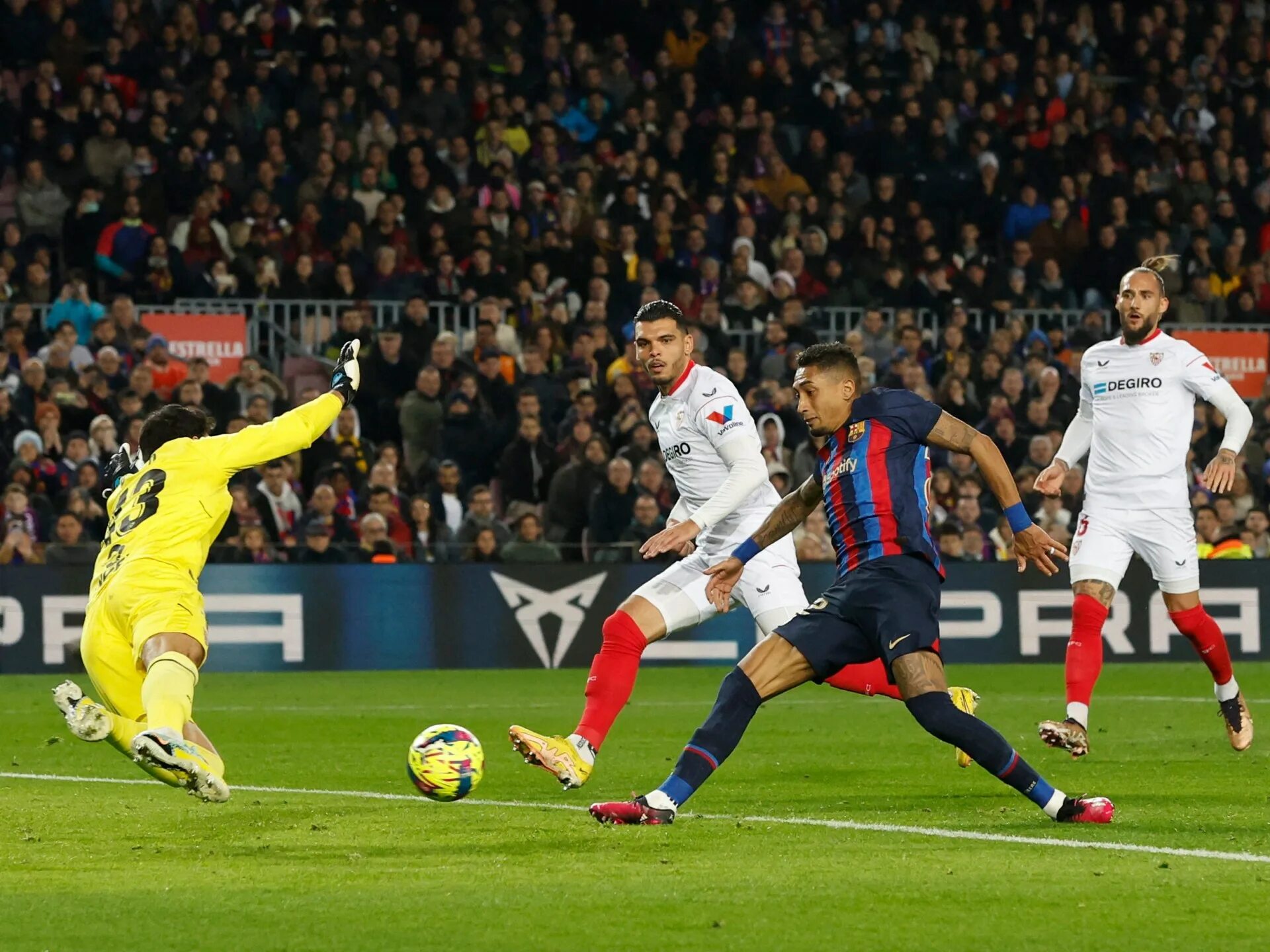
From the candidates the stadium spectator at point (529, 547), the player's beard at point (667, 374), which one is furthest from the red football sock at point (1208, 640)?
the stadium spectator at point (529, 547)

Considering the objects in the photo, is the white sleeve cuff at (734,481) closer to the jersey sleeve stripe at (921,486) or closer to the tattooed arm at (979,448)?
the jersey sleeve stripe at (921,486)

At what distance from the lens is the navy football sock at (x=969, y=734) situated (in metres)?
7.45

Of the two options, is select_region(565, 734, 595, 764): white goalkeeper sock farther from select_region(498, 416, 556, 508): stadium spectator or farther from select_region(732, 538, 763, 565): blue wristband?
select_region(498, 416, 556, 508): stadium spectator

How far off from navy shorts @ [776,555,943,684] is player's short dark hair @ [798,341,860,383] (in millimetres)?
736

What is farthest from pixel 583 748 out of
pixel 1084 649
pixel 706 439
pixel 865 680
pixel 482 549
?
pixel 482 549

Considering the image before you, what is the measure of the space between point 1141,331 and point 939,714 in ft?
13.0

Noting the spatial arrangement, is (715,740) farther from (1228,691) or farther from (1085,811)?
(1228,691)

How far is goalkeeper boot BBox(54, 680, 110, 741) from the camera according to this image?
7.83 m

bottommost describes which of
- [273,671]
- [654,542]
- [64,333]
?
[273,671]

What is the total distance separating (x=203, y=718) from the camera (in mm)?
13922

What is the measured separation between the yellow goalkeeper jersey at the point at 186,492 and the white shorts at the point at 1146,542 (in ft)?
14.2

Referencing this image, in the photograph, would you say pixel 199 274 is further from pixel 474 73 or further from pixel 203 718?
pixel 203 718

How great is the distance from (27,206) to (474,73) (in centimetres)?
569

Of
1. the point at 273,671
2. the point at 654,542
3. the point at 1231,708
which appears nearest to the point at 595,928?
the point at 654,542
